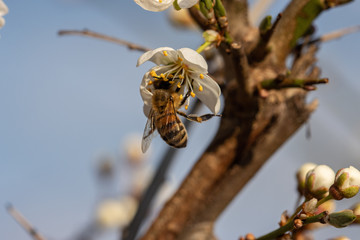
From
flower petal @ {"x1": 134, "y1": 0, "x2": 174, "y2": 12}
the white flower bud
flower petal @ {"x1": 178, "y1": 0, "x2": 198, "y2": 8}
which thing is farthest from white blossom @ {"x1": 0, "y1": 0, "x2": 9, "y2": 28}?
the white flower bud

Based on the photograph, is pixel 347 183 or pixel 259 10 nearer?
pixel 347 183

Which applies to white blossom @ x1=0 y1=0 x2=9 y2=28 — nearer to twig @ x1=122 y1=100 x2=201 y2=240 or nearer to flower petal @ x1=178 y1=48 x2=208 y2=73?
flower petal @ x1=178 y1=48 x2=208 y2=73

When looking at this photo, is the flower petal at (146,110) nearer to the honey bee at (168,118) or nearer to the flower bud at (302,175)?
the honey bee at (168,118)

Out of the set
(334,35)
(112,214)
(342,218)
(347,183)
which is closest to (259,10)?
(334,35)

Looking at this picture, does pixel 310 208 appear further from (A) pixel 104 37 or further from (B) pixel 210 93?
(A) pixel 104 37

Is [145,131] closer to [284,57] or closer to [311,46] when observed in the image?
[284,57]

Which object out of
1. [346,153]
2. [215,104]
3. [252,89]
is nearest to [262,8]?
[346,153]
